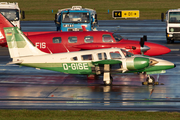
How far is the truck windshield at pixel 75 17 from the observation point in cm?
3428

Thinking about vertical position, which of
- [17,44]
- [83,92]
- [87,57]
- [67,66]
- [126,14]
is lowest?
[83,92]

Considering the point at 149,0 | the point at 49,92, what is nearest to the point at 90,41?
the point at 49,92

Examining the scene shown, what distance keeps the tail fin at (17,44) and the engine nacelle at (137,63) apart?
501 centimetres

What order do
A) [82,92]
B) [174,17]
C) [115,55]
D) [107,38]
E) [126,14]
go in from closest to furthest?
[82,92], [115,55], [107,38], [174,17], [126,14]

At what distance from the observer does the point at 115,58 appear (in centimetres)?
2002

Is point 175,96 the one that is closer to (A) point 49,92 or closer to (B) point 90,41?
(A) point 49,92

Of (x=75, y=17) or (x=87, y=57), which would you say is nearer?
(x=87, y=57)

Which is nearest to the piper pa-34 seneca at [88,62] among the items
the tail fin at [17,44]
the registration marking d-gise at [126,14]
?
the tail fin at [17,44]

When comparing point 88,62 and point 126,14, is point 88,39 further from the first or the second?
point 126,14

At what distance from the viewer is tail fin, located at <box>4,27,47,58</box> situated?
67.3 feet

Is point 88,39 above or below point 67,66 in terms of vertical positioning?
above

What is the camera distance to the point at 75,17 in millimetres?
34531

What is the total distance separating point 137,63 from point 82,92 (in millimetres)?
3225

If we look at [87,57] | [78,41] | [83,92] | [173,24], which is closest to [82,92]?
[83,92]
